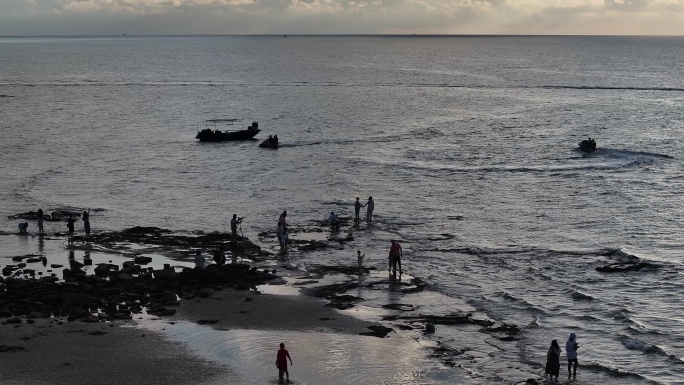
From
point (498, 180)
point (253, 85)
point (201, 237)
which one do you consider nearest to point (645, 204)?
point (498, 180)

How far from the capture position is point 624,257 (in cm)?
3906

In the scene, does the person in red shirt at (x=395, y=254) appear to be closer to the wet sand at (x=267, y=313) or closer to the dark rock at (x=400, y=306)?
the dark rock at (x=400, y=306)

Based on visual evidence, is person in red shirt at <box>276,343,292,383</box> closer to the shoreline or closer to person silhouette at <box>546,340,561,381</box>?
the shoreline

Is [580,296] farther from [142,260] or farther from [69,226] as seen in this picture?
[69,226]

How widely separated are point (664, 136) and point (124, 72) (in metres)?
138

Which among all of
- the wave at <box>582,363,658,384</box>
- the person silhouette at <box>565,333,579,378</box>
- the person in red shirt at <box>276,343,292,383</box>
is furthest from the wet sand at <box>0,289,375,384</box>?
the wave at <box>582,363,658,384</box>

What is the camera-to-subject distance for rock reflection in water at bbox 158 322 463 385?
24.5m

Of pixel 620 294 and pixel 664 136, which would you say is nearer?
pixel 620 294

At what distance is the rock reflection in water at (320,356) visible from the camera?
24.5 m

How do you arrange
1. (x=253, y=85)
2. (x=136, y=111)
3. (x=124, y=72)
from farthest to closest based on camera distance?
1. (x=124, y=72)
2. (x=253, y=85)
3. (x=136, y=111)

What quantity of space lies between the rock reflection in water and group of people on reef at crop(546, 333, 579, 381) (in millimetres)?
2622

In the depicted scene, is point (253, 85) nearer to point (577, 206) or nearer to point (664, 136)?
point (664, 136)

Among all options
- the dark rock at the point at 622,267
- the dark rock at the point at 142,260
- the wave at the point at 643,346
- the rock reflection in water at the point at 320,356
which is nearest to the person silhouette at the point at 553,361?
the rock reflection in water at the point at 320,356

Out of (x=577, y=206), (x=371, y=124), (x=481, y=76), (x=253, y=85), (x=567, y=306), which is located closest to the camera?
(x=567, y=306)
